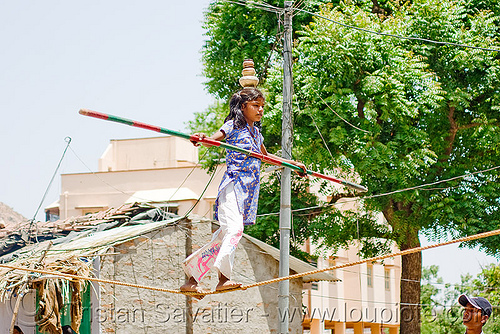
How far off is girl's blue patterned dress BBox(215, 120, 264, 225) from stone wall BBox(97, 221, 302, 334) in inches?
212

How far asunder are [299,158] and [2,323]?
6.27 meters

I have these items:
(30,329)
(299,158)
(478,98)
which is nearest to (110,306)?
(30,329)

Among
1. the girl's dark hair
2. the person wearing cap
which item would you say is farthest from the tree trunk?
the girl's dark hair

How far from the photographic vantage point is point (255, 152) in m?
5.22

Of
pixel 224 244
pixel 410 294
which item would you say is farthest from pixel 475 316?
pixel 410 294

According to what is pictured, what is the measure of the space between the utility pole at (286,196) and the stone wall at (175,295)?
146 centimetres

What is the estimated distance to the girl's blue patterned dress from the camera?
5105mm

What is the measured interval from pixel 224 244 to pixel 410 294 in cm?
1067

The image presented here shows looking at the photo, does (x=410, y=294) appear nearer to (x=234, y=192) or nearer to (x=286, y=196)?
(x=286, y=196)

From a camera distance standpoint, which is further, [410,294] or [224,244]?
[410,294]

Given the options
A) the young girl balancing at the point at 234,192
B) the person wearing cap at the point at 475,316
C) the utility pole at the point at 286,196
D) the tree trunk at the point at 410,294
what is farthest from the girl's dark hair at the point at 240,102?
the tree trunk at the point at 410,294

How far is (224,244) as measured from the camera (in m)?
4.98

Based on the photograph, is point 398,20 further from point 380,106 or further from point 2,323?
point 2,323

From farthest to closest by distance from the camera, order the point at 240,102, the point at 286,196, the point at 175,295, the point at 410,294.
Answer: the point at 410,294, the point at 175,295, the point at 286,196, the point at 240,102
